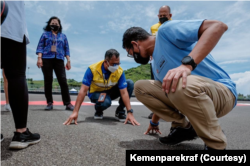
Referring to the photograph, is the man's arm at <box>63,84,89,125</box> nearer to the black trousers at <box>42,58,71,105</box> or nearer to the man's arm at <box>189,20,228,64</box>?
the black trousers at <box>42,58,71,105</box>

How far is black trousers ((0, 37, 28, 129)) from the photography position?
1.17 m

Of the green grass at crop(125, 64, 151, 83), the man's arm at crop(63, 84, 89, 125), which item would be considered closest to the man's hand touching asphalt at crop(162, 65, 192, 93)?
the man's arm at crop(63, 84, 89, 125)

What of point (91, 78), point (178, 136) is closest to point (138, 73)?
point (91, 78)

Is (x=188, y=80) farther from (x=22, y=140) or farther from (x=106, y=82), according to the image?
(x=106, y=82)

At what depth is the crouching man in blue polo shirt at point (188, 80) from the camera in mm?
998

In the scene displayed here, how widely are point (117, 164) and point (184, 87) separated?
56 cm

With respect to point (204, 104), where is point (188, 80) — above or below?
above

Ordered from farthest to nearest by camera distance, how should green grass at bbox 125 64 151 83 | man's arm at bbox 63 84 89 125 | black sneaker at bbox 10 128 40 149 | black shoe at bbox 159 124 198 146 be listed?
green grass at bbox 125 64 151 83
man's arm at bbox 63 84 89 125
black shoe at bbox 159 124 198 146
black sneaker at bbox 10 128 40 149

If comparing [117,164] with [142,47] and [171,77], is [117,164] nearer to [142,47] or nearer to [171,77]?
[171,77]

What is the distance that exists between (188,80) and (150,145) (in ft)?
1.99

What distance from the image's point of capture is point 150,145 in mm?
1335

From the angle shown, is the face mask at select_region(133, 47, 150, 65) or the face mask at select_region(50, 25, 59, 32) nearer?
the face mask at select_region(133, 47, 150, 65)

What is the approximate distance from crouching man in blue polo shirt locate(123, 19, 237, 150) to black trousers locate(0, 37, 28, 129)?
831 millimetres

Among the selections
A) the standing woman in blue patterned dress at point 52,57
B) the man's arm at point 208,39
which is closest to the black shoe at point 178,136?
the man's arm at point 208,39
